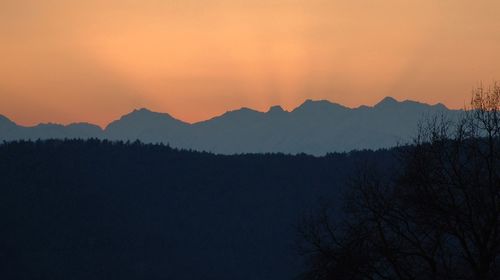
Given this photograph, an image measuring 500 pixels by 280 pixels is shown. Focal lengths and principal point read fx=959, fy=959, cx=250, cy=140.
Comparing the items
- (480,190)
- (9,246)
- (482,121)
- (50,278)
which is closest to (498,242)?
(480,190)

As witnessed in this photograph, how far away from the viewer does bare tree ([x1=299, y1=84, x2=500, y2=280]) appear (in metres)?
21.4

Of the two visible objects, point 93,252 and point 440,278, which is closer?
point 440,278

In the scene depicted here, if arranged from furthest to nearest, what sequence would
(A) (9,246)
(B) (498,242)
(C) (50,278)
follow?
1. (A) (9,246)
2. (C) (50,278)
3. (B) (498,242)

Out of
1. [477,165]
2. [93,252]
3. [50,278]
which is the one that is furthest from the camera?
[93,252]

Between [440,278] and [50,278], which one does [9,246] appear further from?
[440,278]

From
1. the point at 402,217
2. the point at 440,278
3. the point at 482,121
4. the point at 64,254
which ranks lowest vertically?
the point at 440,278

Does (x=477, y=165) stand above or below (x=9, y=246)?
below

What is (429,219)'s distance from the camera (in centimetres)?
2170

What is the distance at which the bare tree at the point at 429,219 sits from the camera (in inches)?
843

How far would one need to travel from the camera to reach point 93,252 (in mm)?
199875

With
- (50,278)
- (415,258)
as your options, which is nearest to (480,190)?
(415,258)

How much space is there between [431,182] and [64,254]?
583ft

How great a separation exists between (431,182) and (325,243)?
9.79ft

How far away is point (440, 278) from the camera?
69.3 feet
